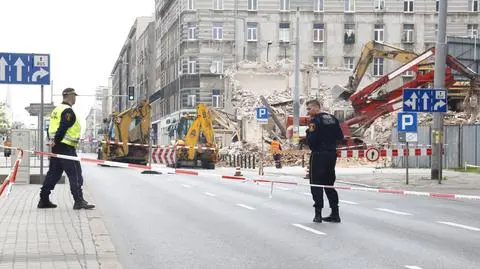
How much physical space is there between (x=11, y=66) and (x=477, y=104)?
26.0 meters

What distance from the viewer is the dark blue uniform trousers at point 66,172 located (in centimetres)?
1166

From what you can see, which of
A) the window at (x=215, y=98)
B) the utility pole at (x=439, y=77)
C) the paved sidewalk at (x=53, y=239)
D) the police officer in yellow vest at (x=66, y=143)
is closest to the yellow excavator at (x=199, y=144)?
the utility pole at (x=439, y=77)

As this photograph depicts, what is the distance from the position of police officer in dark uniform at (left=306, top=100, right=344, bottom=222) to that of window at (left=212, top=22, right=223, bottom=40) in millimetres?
57245

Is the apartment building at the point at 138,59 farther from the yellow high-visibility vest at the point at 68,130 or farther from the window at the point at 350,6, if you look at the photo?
the yellow high-visibility vest at the point at 68,130

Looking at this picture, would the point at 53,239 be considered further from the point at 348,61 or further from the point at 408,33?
the point at 408,33

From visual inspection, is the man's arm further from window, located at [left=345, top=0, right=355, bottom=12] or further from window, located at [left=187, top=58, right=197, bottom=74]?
window, located at [left=345, top=0, right=355, bottom=12]

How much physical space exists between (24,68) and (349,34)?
53704mm

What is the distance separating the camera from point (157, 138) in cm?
8281

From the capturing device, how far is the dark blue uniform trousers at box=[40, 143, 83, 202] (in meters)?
11.7

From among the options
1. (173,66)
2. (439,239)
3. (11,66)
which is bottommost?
(439,239)

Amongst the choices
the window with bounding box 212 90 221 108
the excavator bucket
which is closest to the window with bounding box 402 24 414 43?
the window with bounding box 212 90 221 108

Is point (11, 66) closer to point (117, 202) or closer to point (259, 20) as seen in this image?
point (117, 202)

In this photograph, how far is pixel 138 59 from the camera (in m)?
112

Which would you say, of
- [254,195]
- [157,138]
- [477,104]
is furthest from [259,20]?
[254,195]
